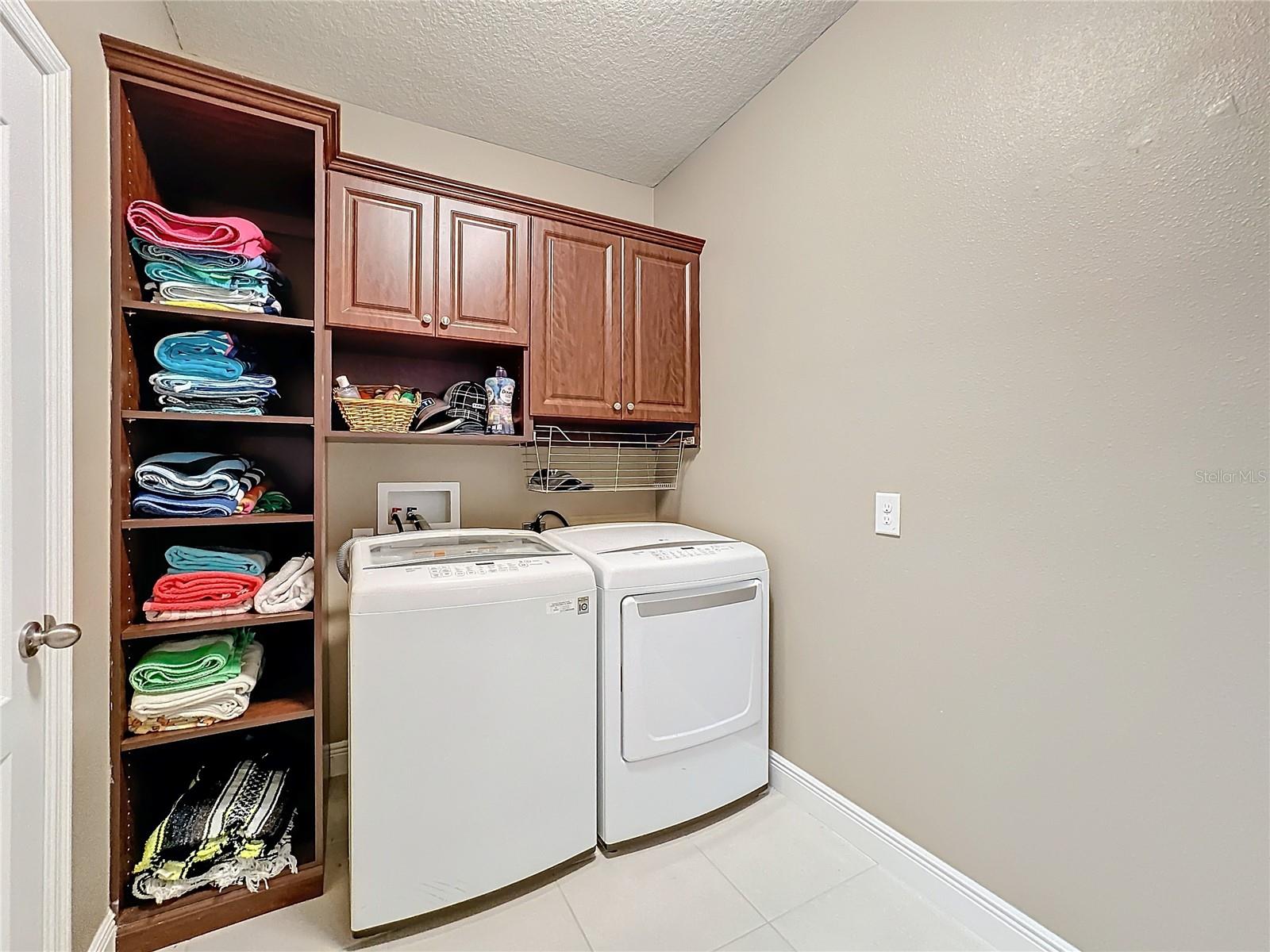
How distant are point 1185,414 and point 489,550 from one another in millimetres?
1690

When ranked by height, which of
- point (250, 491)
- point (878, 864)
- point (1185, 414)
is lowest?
point (878, 864)

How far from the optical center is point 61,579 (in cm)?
108

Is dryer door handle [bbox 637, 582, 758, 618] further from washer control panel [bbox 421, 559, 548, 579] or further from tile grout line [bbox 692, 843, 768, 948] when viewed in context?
tile grout line [bbox 692, 843, 768, 948]

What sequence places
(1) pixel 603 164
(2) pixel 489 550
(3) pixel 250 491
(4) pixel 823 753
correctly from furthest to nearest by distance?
(1) pixel 603 164 → (4) pixel 823 753 → (2) pixel 489 550 → (3) pixel 250 491

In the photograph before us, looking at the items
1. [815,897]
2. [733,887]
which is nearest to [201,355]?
[733,887]

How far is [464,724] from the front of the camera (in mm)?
1398

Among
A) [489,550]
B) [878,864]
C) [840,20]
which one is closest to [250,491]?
[489,550]

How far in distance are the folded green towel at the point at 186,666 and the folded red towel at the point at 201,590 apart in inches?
5.2

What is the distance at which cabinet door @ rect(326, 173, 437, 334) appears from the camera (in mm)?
1652

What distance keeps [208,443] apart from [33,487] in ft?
2.95

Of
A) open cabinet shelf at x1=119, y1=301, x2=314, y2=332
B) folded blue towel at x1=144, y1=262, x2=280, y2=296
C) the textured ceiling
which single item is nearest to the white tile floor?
open cabinet shelf at x1=119, y1=301, x2=314, y2=332

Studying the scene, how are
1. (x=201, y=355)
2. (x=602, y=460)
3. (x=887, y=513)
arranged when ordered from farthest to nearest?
(x=602, y=460) → (x=887, y=513) → (x=201, y=355)

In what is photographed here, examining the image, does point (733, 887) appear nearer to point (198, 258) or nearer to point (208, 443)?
point (208, 443)

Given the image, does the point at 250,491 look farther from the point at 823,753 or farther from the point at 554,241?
the point at 823,753
